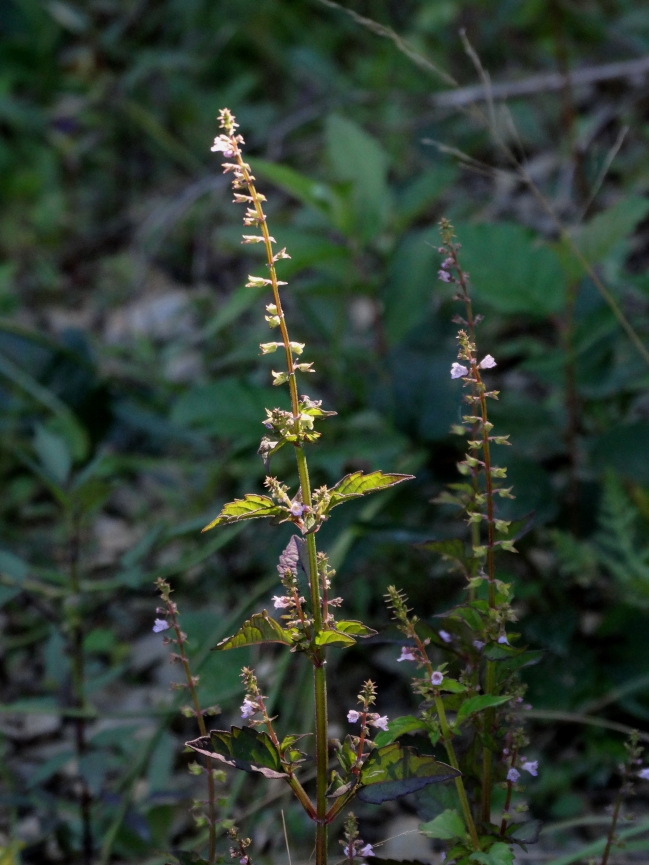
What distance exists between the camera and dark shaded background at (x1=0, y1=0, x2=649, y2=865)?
175 centimetres

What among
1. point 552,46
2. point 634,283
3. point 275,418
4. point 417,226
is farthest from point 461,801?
point 552,46

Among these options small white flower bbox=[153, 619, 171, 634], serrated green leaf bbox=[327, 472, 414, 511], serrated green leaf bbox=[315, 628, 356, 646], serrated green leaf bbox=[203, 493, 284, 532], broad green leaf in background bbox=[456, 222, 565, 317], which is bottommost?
serrated green leaf bbox=[315, 628, 356, 646]

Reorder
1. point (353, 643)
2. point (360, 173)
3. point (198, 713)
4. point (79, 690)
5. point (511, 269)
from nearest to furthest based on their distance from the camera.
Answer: point (353, 643), point (198, 713), point (79, 690), point (511, 269), point (360, 173)

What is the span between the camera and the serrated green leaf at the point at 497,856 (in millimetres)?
915

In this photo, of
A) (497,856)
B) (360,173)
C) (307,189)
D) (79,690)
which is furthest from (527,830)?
(360,173)

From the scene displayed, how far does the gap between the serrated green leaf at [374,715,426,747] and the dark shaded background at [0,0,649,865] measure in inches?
5.2

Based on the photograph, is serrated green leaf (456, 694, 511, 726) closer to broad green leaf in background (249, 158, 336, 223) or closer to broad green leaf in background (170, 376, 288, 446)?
broad green leaf in background (170, 376, 288, 446)

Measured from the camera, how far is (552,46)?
365 centimetres

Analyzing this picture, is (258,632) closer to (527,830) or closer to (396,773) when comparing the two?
(396,773)

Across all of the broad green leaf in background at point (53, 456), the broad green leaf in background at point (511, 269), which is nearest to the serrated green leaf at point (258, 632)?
the broad green leaf in background at point (53, 456)

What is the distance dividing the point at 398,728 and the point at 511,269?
1.23 metres

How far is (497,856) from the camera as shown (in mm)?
926

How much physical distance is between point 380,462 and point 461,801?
42.2 inches

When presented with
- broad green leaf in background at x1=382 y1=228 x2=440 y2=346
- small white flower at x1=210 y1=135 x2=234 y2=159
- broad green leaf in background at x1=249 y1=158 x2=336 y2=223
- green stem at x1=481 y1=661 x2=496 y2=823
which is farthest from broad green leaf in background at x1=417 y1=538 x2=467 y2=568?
broad green leaf in background at x1=249 y1=158 x2=336 y2=223
